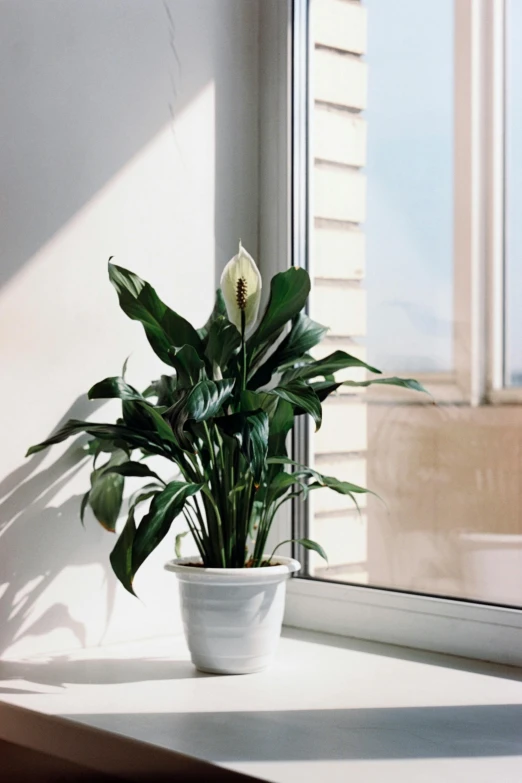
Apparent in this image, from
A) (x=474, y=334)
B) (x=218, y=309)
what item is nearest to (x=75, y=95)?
(x=218, y=309)

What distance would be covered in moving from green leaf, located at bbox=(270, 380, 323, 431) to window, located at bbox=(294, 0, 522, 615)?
342 millimetres

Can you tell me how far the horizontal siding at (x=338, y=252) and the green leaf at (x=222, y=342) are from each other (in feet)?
1.31

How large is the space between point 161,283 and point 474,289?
52 centimetres

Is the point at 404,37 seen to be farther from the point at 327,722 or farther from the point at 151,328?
the point at 327,722

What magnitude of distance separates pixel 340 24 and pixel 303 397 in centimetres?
80

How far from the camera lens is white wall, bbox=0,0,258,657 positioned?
4.53 feet

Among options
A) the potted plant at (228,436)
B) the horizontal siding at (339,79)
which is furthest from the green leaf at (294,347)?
the horizontal siding at (339,79)

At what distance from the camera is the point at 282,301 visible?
4.30 feet

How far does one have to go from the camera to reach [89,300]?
1.47 meters

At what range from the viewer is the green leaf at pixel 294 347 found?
132 centimetres

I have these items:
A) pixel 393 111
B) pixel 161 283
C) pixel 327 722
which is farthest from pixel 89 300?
pixel 327 722

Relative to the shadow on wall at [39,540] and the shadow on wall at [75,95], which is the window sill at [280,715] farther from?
the shadow on wall at [75,95]

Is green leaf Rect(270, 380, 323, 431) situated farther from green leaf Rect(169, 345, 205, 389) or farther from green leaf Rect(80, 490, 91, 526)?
green leaf Rect(80, 490, 91, 526)

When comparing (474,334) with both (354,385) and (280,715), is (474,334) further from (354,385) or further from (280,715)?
(280,715)
